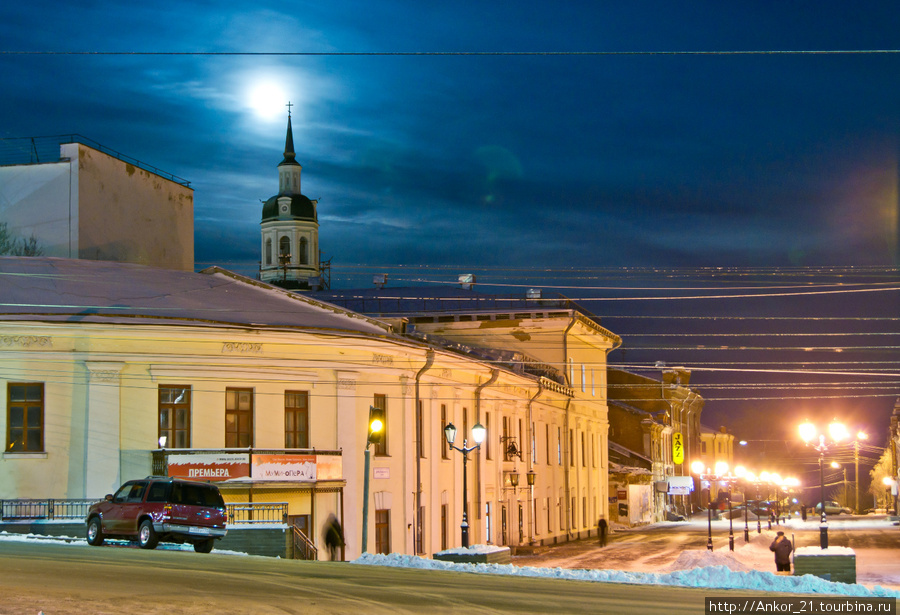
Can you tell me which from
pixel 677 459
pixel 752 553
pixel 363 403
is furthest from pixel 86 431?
pixel 677 459

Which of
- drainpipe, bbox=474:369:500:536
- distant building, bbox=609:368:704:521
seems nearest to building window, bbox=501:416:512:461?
drainpipe, bbox=474:369:500:536

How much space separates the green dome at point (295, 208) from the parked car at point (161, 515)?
73.9 meters

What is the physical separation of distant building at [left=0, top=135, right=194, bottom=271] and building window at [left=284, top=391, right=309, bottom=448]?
33.0 ft

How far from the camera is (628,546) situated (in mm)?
50781

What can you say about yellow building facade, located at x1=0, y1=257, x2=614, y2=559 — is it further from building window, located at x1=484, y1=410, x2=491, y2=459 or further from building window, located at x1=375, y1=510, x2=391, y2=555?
building window, located at x1=484, y1=410, x2=491, y2=459

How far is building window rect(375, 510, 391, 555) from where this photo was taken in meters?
33.3

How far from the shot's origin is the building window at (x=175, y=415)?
29703 mm

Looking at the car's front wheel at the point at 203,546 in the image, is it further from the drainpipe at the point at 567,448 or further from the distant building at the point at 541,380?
the drainpipe at the point at 567,448

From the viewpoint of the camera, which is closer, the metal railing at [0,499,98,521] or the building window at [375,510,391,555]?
the metal railing at [0,499,98,521]

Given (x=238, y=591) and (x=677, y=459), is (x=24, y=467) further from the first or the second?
(x=677, y=459)

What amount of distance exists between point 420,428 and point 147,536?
1537 cm

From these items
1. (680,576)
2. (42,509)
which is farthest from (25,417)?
(680,576)

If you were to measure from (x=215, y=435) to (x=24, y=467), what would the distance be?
16.3ft

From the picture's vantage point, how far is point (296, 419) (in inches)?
1265
